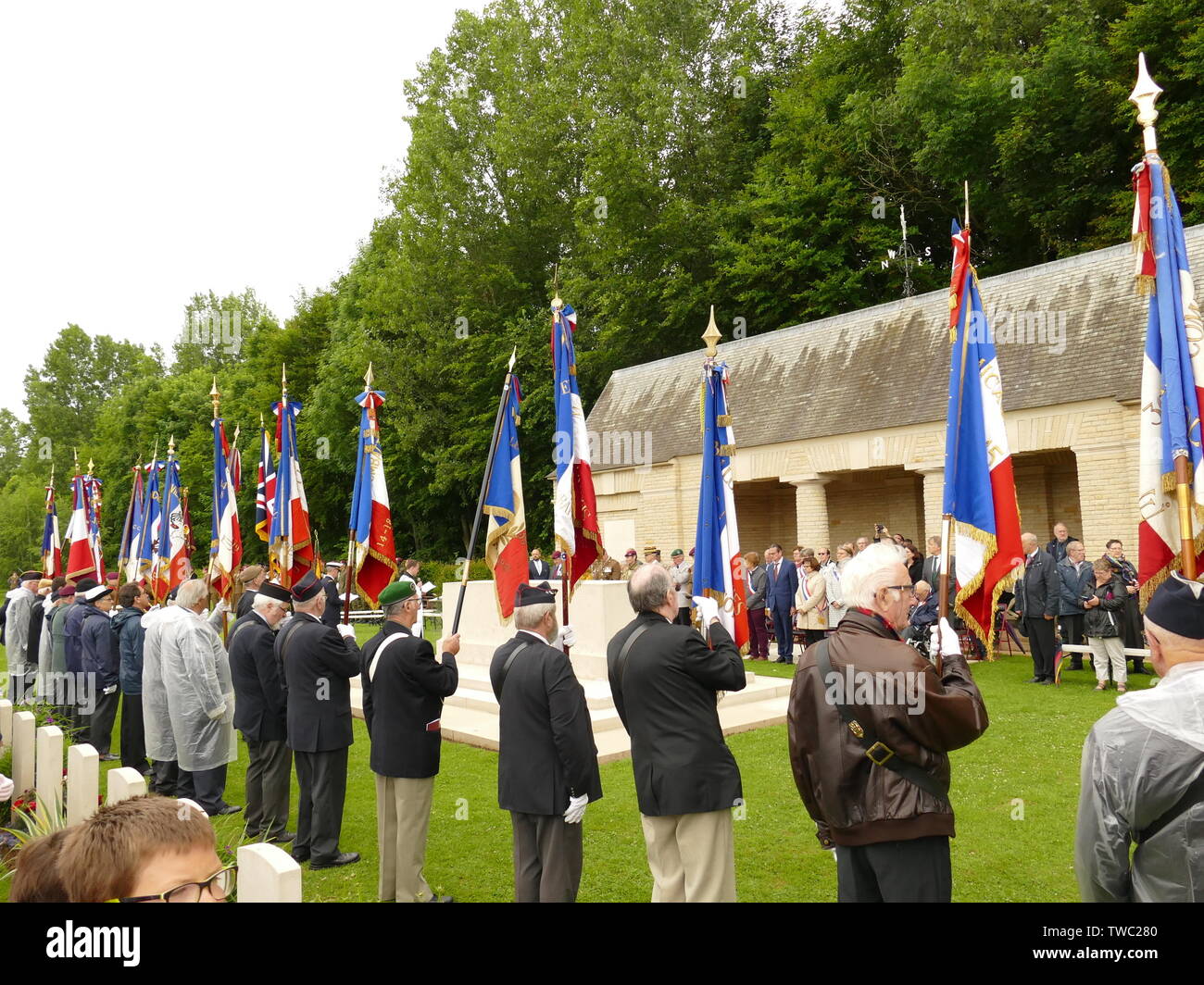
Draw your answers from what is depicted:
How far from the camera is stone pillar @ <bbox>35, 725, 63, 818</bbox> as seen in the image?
18.9ft

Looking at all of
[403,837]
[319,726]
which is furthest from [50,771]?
[403,837]

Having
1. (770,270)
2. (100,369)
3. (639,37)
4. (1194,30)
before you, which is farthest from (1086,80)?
(100,369)

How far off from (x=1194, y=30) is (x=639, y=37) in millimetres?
20926

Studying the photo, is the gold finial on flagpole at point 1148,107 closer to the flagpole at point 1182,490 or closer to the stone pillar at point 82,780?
the flagpole at point 1182,490

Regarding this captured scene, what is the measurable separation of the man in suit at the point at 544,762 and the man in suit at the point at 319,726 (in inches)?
80.7

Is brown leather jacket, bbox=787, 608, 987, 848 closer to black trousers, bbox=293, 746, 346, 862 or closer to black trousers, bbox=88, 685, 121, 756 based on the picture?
black trousers, bbox=293, 746, 346, 862

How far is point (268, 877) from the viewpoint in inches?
103

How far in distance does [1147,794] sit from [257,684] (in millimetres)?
7165

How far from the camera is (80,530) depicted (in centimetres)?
1898

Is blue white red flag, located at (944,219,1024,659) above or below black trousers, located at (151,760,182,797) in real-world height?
above

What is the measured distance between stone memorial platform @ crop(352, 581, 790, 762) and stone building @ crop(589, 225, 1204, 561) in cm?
773

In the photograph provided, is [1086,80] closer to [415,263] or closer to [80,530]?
[415,263]

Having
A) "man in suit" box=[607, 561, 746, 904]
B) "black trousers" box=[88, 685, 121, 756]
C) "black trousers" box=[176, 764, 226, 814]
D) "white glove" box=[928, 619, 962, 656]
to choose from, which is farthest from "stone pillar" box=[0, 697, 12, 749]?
"white glove" box=[928, 619, 962, 656]

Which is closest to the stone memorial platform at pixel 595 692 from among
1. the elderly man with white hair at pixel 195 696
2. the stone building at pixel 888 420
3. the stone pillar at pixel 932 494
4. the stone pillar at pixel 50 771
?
the elderly man with white hair at pixel 195 696
